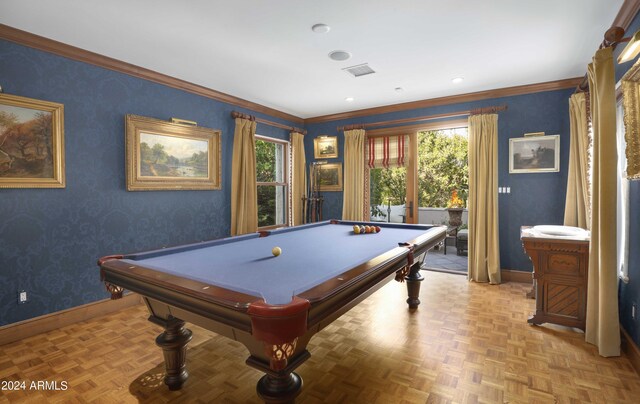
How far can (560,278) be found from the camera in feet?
9.92

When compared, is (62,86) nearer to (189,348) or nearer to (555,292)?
(189,348)

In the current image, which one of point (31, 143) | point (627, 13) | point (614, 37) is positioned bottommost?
point (31, 143)

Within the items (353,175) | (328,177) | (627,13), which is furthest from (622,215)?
(328,177)

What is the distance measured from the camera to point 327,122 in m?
6.27

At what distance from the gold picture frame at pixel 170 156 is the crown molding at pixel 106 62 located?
19.8 inches

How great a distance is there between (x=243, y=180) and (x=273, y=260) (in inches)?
119

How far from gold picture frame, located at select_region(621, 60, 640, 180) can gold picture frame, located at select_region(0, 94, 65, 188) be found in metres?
4.66

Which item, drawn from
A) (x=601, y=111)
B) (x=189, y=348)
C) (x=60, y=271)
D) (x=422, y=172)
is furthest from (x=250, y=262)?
(x=422, y=172)

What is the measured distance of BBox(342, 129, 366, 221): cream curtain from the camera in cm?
577

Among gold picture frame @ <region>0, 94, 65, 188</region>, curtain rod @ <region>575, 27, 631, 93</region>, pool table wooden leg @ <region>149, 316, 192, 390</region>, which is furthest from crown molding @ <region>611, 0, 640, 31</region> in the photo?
gold picture frame @ <region>0, 94, 65, 188</region>

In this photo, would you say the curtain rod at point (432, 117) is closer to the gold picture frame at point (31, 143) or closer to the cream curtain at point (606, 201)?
the cream curtain at point (606, 201)

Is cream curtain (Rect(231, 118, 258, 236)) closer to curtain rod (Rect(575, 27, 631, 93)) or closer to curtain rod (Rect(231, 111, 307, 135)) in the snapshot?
curtain rod (Rect(231, 111, 307, 135))

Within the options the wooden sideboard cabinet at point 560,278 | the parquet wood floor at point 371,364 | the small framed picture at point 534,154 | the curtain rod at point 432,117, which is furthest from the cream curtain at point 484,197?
the wooden sideboard cabinet at point 560,278

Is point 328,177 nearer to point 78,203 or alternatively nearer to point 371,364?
point 78,203
